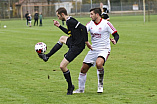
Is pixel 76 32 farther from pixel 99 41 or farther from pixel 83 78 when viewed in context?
pixel 83 78

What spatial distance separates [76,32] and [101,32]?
2.17ft

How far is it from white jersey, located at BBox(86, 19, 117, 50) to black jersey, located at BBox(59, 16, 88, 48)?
37cm

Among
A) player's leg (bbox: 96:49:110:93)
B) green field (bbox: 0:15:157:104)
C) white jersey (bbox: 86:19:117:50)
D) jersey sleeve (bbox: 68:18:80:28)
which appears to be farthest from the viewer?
white jersey (bbox: 86:19:117:50)

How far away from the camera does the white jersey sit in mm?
9113

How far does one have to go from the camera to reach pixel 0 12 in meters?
77.6

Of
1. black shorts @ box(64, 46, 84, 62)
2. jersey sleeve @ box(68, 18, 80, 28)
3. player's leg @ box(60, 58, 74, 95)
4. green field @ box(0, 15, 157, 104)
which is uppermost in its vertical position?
jersey sleeve @ box(68, 18, 80, 28)

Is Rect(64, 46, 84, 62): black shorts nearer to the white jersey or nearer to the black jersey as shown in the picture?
the black jersey

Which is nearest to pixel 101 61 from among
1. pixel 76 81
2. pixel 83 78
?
pixel 83 78

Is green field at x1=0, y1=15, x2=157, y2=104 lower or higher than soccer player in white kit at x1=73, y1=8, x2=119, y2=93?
lower

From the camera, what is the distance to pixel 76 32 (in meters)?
8.82

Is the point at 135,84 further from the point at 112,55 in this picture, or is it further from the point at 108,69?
the point at 112,55

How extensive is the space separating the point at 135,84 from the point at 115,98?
1960 mm

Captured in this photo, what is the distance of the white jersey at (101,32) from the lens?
29.9 ft

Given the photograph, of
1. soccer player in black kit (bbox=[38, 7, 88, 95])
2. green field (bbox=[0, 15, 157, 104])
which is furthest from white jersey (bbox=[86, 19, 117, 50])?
green field (bbox=[0, 15, 157, 104])
